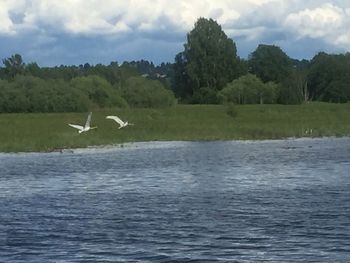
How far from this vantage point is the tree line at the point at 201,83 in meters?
114

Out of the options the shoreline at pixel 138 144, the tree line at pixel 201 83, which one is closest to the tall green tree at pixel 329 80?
the tree line at pixel 201 83

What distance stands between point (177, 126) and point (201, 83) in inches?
2290

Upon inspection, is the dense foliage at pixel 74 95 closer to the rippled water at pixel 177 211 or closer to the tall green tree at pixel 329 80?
the tall green tree at pixel 329 80

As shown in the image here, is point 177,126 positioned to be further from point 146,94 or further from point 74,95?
point 146,94

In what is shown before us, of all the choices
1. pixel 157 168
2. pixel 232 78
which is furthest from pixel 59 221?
pixel 232 78

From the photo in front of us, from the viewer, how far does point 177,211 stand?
27.0 m

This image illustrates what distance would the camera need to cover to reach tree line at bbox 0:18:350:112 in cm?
11419

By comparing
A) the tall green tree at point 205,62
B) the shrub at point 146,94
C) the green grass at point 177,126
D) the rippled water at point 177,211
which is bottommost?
the rippled water at point 177,211

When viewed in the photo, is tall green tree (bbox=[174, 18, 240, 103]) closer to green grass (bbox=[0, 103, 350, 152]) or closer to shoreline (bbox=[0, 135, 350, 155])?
green grass (bbox=[0, 103, 350, 152])

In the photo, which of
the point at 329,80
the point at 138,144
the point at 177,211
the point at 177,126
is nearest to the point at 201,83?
the point at 329,80

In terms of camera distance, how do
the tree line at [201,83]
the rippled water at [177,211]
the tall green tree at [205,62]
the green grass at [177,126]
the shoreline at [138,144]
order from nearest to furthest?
the rippled water at [177,211] < the shoreline at [138,144] < the green grass at [177,126] < the tree line at [201,83] < the tall green tree at [205,62]

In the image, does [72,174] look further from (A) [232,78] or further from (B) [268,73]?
Result: (B) [268,73]

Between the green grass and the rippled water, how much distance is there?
57.7 ft

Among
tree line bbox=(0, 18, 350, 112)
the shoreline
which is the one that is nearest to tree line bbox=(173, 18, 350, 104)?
tree line bbox=(0, 18, 350, 112)
